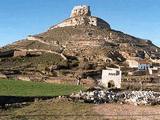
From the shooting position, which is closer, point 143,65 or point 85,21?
point 143,65

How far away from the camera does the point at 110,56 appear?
8456cm

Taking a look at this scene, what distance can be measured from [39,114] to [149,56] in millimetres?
72424

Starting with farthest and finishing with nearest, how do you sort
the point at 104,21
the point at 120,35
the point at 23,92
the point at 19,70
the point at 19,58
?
the point at 104,21 → the point at 120,35 → the point at 19,58 → the point at 19,70 → the point at 23,92

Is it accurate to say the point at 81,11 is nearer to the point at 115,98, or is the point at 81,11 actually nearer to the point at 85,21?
the point at 85,21

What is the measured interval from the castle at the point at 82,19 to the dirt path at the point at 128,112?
90010 mm

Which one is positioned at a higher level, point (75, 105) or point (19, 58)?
point (19, 58)

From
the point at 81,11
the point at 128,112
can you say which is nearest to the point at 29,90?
the point at 128,112

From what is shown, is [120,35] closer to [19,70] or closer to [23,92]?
[19,70]

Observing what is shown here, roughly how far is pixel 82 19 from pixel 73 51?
33.0 metres

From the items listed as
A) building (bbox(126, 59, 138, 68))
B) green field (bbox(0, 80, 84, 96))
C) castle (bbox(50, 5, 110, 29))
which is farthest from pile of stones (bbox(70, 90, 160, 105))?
castle (bbox(50, 5, 110, 29))

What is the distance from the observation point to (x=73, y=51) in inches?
3418

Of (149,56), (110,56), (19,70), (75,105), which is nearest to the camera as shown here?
(75,105)

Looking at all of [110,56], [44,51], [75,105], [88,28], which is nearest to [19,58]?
[44,51]

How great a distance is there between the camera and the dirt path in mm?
24234
